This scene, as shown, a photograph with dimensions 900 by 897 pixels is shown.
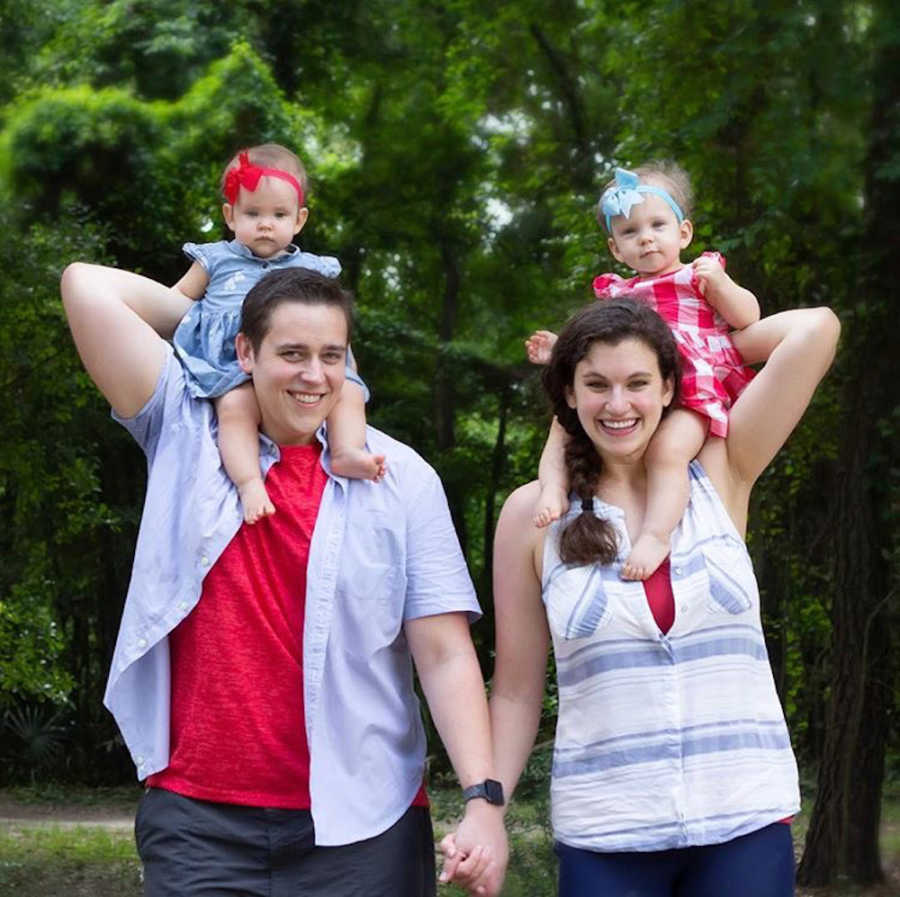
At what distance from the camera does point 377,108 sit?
60.5 feet

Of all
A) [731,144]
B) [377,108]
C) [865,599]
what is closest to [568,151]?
[377,108]

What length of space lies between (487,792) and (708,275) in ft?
3.70

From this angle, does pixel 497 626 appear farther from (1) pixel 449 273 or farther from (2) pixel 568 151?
(1) pixel 449 273

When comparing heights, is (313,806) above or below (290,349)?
below

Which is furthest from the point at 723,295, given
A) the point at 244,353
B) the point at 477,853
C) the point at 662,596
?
the point at 477,853

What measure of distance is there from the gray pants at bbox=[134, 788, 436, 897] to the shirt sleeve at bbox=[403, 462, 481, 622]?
46 centimetres

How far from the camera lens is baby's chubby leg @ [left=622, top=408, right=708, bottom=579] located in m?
2.70

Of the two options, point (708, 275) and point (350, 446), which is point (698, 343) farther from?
point (350, 446)

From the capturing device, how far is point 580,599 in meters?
2.70

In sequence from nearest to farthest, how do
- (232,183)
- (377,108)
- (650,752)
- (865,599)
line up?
1. (650,752)
2. (232,183)
3. (865,599)
4. (377,108)

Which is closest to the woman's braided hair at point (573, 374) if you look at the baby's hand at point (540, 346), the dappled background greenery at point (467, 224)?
the baby's hand at point (540, 346)

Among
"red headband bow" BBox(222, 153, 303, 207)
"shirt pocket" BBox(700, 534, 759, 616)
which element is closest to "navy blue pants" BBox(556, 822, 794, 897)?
"shirt pocket" BBox(700, 534, 759, 616)

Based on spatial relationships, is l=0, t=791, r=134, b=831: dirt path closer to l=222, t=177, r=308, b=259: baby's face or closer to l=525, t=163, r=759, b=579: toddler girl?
l=222, t=177, r=308, b=259: baby's face

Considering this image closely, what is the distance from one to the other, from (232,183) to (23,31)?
12.0m
